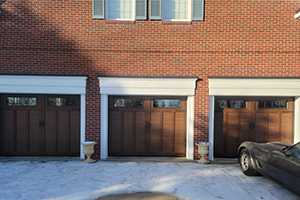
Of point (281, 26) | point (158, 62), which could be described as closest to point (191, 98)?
point (158, 62)

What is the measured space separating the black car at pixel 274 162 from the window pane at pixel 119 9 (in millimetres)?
5420

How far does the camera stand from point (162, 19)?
A: 6523 millimetres

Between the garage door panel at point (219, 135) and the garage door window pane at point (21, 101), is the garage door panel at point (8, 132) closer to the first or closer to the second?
the garage door window pane at point (21, 101)

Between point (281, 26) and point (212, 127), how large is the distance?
395 centimetres

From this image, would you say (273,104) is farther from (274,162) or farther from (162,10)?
(162,10)

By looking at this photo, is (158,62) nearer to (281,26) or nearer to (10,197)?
(281,26)

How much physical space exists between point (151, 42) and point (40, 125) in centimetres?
460

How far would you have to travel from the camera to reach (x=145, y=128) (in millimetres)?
6629

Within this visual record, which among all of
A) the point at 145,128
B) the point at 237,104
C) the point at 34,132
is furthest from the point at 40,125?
the point at 237,104

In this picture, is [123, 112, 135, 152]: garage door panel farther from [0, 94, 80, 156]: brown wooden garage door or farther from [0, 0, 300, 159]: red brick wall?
[0, 94, 80, 156]: brown wooden garage door

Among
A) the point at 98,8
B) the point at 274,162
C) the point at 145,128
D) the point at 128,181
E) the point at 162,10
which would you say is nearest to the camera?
the point at 274,162

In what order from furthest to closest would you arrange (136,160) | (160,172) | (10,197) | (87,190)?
(136,160), (160,172), (87,190), (10,197)

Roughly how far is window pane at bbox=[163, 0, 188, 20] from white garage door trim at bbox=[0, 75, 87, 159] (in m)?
3.43

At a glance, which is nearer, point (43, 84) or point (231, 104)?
point (43, 84)
